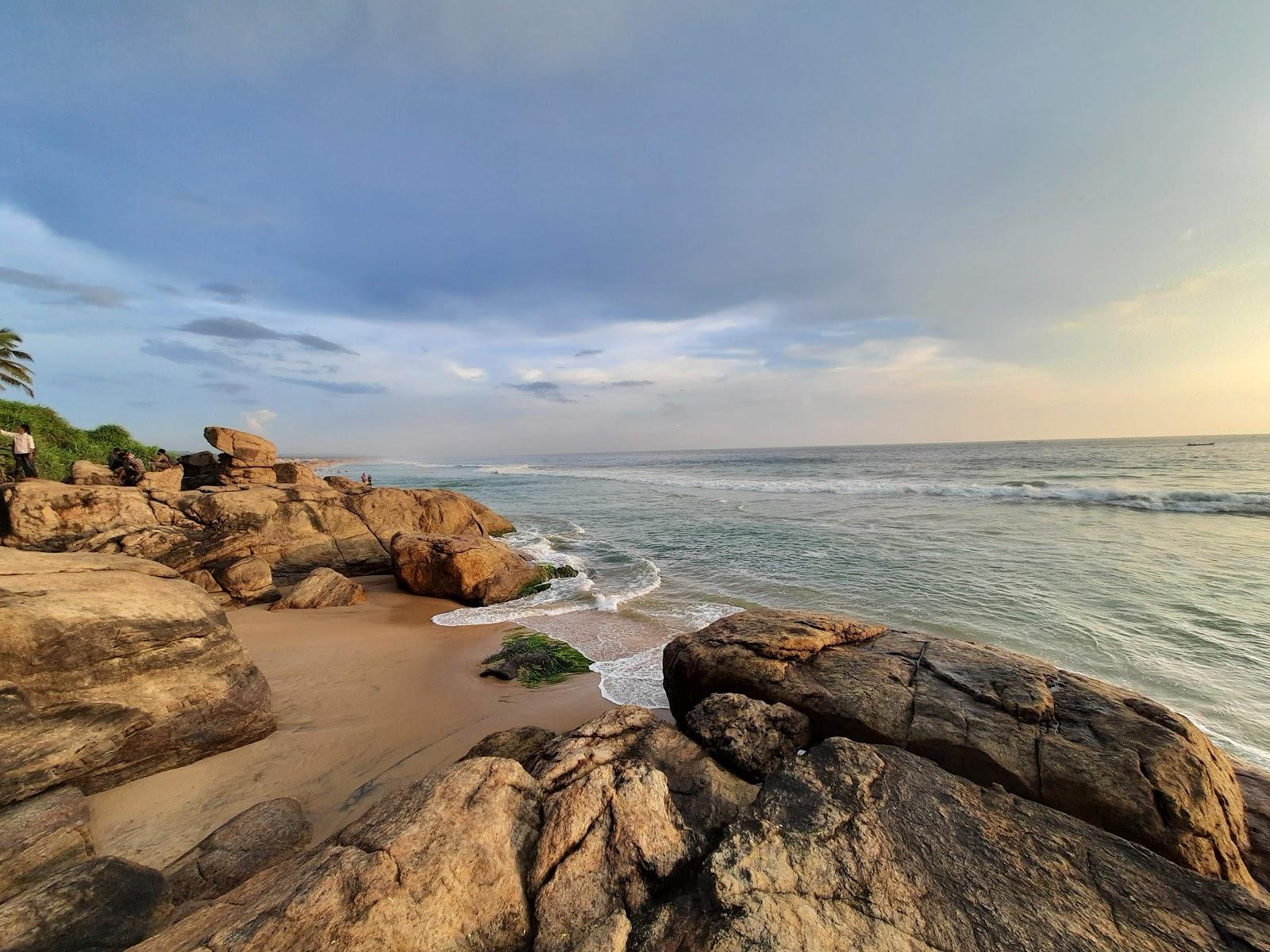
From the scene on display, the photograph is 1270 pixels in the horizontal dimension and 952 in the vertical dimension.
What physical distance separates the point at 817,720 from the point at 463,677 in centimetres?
574

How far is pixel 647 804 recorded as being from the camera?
133 inches

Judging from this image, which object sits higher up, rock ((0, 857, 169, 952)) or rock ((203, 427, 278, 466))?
rock ((203, 427, 278, 466))

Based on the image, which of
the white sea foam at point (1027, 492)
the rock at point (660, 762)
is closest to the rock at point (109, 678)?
the rock at point (660, 762)

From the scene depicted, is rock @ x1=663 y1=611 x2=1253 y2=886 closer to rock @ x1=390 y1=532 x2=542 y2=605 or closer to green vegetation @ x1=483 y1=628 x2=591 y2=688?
green vegetation @ x1=483 y1=628 x2=591 y2=688

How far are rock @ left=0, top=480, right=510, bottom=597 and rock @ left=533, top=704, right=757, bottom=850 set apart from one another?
11.8m

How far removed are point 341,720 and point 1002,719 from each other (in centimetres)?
774

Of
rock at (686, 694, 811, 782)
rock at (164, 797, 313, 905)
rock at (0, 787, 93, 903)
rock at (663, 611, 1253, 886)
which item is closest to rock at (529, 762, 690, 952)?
rock at (686, 694, 811, 782)

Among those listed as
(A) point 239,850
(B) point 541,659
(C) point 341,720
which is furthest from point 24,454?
(A) point 239,850

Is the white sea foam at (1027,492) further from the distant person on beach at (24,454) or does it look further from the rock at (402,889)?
the distant person on beach at (24,454)

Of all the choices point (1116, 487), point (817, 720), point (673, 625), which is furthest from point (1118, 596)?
point (1116, 487)

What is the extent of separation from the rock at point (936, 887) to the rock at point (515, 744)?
2365mm

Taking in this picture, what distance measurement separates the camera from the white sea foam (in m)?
23.7

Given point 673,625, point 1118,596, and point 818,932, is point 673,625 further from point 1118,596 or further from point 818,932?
point 1118,596

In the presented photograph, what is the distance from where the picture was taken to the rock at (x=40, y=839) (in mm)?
3400
